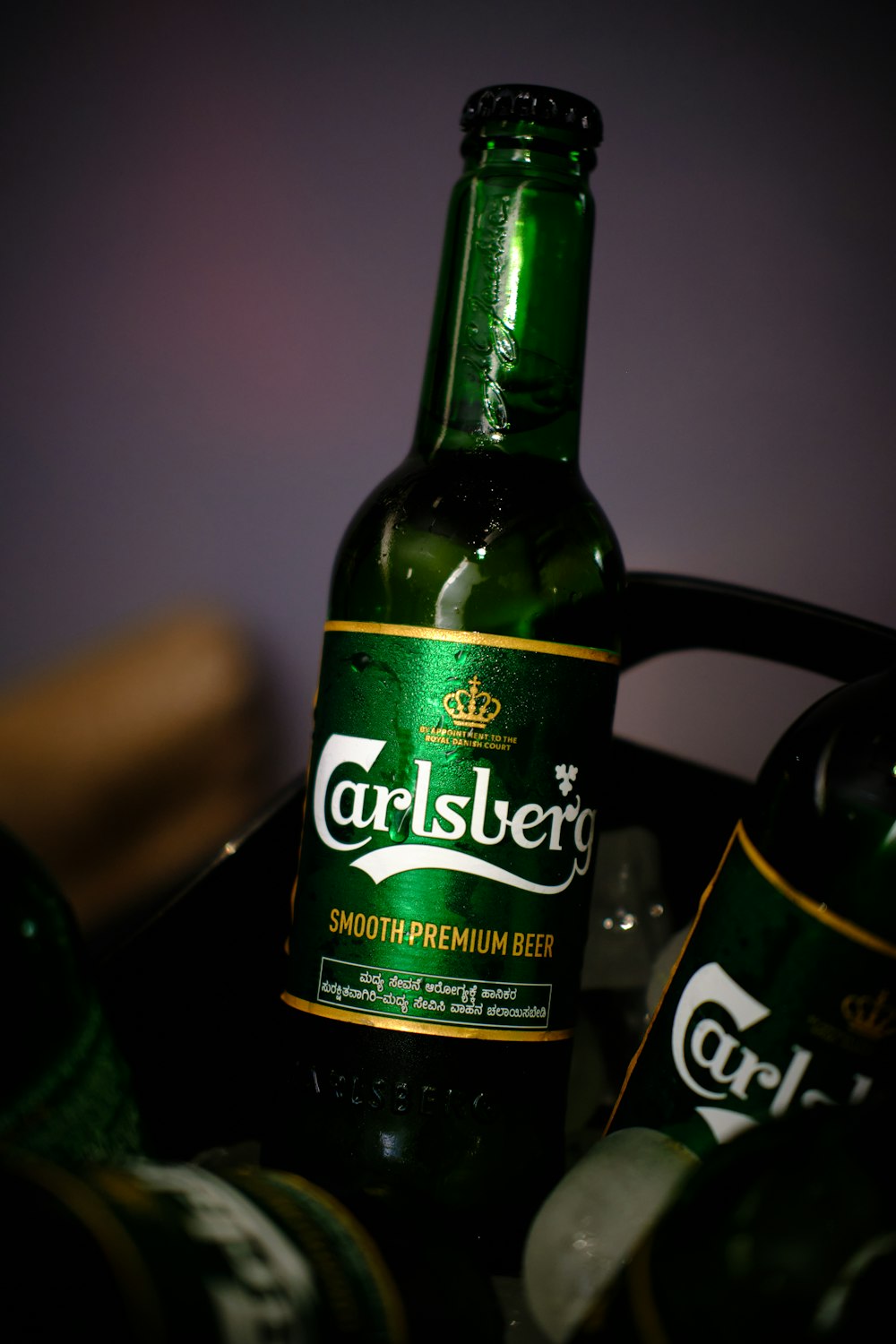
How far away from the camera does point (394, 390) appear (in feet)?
3.48

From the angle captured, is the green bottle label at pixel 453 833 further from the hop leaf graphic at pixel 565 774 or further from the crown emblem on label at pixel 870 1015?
the crown emblem on label at pixel 870 1015

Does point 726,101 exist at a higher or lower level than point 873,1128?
higher

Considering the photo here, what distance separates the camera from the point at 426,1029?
0.61 meters

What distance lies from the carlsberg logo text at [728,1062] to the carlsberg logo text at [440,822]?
0.10 meters

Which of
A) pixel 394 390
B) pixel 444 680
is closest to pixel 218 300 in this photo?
pixel 394 390

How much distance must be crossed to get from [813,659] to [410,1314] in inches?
19.2

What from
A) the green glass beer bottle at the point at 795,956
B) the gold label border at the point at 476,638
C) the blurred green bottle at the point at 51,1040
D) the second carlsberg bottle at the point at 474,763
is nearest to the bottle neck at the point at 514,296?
the second carlsberg bottle at the point at 474,763

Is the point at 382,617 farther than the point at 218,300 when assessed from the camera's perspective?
No

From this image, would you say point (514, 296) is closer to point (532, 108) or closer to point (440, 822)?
point (532, 108)

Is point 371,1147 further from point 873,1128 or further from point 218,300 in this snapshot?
point 218,300

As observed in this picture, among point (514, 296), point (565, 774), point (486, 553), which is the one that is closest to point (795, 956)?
point (565, 774)

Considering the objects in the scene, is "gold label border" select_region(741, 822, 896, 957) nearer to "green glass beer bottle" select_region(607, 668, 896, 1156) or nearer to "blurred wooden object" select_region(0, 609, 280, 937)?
"green glass beer bottle" select_region(607, 668, 896, 1156)

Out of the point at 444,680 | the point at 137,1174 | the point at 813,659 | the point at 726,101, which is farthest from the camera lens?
the point at 726,101

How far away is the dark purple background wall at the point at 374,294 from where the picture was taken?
1.02 m
